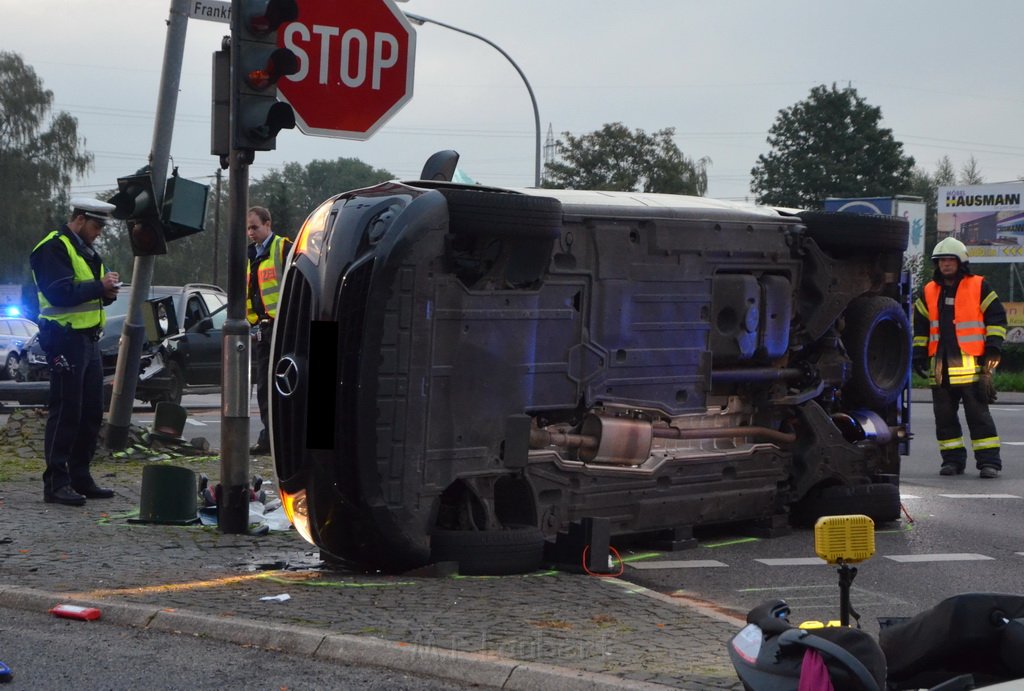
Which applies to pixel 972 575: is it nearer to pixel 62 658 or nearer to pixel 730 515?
pixel 730 515

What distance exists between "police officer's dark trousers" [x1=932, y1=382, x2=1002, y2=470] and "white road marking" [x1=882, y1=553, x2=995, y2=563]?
436 cm

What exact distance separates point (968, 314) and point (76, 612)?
8750mm

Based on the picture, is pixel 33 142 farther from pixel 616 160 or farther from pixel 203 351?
pixel 203 351

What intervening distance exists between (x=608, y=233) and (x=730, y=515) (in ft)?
6.68

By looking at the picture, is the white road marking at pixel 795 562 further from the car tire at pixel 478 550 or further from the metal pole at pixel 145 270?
the metal pole at pixel 145 270

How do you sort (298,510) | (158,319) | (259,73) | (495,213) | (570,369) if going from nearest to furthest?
(495,213)
(298,510)
(570,369)
(259,73)
(158,319)

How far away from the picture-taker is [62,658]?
5598 mm

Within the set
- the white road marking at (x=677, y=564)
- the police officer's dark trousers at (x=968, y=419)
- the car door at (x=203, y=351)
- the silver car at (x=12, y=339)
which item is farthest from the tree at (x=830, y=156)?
the white road marking at (x=677, y=564)

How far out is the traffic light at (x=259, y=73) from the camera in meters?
8.12

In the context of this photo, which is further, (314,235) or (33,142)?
(33,142)

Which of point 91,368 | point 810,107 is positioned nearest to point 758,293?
point 91,368

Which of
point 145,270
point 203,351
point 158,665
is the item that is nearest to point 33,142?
point 203,351

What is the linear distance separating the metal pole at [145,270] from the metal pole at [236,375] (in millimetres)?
3487

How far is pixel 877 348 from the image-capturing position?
31.8 ft
